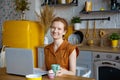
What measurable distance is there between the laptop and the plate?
233 cm

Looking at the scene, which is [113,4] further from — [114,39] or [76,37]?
[76,37]

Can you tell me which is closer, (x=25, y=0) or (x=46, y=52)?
(x=46, y=52)

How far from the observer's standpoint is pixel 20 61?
5.32 ft

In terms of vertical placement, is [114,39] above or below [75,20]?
below

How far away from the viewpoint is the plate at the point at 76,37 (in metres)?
4.00

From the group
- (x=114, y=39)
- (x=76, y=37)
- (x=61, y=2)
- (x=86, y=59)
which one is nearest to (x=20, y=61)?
(x=86, y=59)

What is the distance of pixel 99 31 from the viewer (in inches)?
149

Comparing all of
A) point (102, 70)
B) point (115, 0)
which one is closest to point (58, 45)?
point (102, 70)

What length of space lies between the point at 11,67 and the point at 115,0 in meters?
2.42

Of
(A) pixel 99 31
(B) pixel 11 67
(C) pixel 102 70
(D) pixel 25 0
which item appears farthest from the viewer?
(D) pixel 25 0

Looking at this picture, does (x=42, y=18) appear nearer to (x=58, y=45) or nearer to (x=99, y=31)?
(x=99, y=31)

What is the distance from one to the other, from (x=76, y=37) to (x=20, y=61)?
8.24 ft

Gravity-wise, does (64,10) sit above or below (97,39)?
above

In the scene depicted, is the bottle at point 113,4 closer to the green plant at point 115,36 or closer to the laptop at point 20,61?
the green plant at point 115,36
